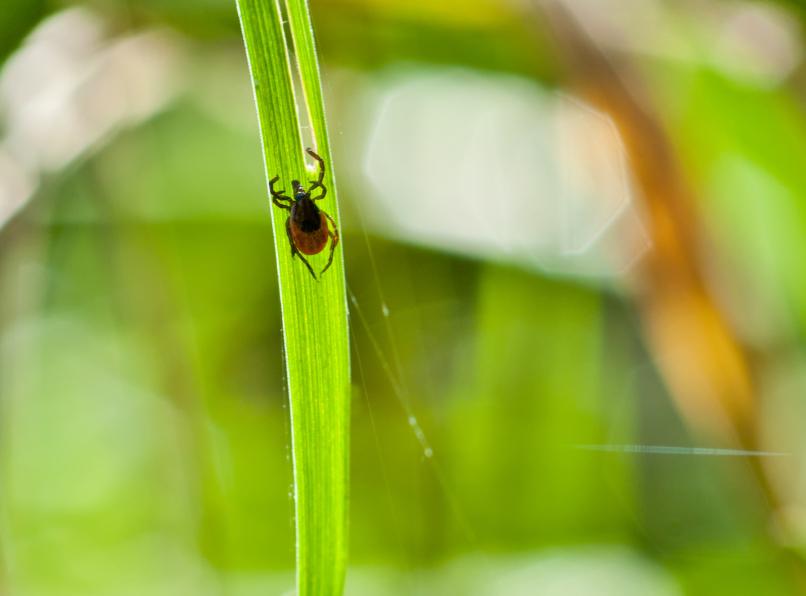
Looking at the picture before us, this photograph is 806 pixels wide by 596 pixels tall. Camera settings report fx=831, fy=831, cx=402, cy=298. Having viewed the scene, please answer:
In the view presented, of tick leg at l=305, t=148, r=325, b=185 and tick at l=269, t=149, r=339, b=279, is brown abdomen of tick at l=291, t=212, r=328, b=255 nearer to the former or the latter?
tick at l=269, t=149, r=339, b=279

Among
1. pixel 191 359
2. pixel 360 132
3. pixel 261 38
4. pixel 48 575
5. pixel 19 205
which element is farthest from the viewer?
pixel 360 132

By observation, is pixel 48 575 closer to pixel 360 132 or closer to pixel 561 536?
pixel 561 536

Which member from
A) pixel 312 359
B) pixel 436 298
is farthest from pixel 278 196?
pixel 436 298

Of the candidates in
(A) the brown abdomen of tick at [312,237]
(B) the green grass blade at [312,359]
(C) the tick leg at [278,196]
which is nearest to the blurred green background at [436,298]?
(A) the brown abdomen of tick at [312,237]

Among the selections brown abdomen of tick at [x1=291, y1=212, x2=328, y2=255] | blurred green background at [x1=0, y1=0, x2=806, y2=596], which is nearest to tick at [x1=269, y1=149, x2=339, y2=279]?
brown abdomen of tick at [x1=291, y1=212, x2=328, y2=255]

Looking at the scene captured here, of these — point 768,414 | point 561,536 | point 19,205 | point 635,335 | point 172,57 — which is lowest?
point 561,536

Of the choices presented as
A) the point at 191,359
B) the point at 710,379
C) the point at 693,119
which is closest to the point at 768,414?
the point at 710,379

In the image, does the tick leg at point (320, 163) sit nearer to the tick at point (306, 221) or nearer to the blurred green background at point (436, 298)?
the tick at point (306, 221)

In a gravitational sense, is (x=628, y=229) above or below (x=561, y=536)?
above
